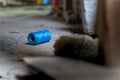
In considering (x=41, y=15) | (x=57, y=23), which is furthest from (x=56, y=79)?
(x=41, y=15)

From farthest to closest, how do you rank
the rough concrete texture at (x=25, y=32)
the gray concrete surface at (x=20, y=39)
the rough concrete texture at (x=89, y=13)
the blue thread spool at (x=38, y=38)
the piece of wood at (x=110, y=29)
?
the rough concrete texture at (x=89, y=13)
the blue thread spool at (x=38, y=38)
the rough concrete texture at (x=25, y=32)
the gray concrete surface at (x=20, y=39)
the piece of wood at (x=110, y=29)

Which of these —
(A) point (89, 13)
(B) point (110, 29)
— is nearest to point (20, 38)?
(A) point (89, 13)

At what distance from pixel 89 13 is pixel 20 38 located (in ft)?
3.03

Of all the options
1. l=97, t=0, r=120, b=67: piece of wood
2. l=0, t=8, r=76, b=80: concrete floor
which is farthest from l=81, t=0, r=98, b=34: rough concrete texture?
l=97, t=0, r=120, b=67: piece of wood

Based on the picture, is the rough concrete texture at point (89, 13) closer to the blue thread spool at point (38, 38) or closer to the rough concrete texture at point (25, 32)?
the rough concrete texture at point (25, 32)

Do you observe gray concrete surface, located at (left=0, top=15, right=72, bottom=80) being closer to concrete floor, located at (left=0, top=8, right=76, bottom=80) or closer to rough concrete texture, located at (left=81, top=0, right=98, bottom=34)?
concrete floor, located at (left=0, top=8, right=76, bottom=80)

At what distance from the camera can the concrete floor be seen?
2.59 metres

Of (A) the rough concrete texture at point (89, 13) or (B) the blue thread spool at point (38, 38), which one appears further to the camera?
(A) the rough concrete texture at point (89, 13)

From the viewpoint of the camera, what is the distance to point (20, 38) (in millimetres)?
3537

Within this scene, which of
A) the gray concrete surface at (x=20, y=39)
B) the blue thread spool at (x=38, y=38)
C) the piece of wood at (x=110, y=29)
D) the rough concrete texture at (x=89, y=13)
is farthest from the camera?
the rough concrete texture at (x=89, y=13)

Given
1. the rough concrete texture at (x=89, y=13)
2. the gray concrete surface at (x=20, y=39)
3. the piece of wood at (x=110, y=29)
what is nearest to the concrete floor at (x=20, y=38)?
the gray concrete surface at (x=20, y=39)

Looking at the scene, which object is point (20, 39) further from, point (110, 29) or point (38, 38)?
point (110, 29)

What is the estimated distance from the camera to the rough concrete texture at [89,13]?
3658mm

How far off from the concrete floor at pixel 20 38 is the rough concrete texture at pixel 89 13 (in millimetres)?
308
